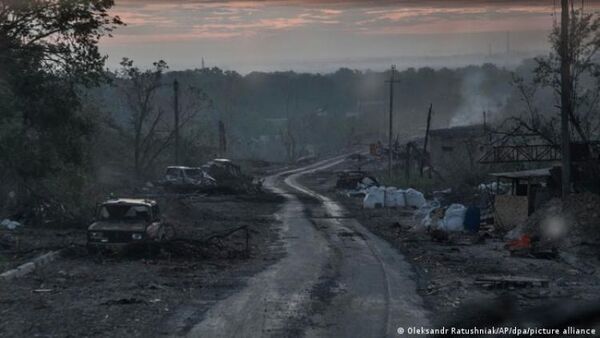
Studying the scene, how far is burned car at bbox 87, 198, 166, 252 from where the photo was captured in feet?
66.5

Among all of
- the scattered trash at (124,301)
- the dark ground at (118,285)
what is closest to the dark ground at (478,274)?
the dark ground at (118,285)

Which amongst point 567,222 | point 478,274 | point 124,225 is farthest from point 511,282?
point 124,225

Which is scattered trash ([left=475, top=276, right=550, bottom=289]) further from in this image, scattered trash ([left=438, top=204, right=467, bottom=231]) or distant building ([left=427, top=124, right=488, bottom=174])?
distant building ([left=427, top=124, right=488, bottom=174])

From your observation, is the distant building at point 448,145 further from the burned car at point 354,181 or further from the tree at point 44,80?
the tree at point 44,80

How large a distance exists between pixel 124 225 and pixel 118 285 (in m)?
5.14

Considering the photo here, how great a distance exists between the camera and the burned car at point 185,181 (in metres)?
50.8

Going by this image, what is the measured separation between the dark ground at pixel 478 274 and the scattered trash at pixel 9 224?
41.8 feet

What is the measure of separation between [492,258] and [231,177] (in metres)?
36.1

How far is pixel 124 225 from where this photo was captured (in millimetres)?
20688

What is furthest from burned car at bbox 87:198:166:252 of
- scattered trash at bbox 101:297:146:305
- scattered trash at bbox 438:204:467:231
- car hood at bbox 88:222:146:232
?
scattered trash at bbox 438:204:467:231

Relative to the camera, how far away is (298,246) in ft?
82.1

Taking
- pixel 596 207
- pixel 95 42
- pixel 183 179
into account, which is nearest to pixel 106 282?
A: pixel 95 42

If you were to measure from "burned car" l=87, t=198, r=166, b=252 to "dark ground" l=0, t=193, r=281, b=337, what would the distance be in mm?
465

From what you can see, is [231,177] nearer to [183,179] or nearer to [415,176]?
[183,179]
